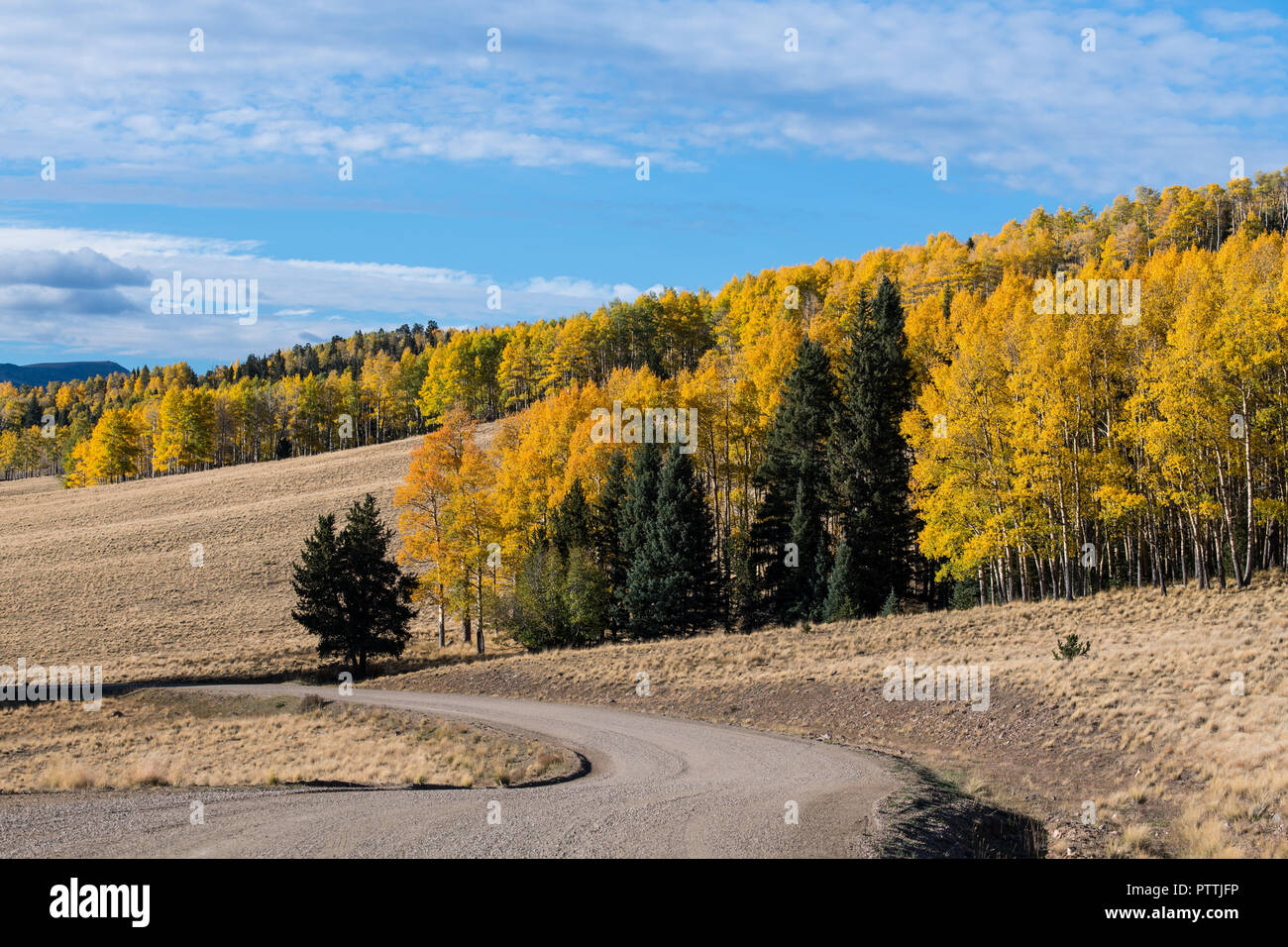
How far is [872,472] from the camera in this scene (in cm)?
3894

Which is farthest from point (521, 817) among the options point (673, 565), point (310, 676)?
point (310, 676)

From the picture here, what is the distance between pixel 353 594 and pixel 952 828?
31.6 meters

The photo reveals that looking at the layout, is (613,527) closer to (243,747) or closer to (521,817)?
(243,747)

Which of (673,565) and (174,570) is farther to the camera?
(174,570)

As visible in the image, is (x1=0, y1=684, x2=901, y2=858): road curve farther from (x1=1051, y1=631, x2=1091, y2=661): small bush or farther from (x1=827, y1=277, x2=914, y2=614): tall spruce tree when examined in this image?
(x1=827, y1=277, x2=914, y2=614): tall spruce tree

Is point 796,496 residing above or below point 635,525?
above

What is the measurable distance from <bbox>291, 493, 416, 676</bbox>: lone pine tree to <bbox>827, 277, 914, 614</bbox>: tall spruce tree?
21148 millimetres

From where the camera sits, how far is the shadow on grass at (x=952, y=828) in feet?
37.7

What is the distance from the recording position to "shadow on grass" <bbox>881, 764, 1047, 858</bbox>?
452 inches

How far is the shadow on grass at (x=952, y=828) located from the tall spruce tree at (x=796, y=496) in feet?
79.1

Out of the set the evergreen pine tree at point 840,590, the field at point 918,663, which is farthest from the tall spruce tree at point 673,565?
the evergreen pine tree at point 840,590

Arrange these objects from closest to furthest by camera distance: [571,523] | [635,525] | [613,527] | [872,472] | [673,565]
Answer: [673,565]
[872,472]
[635,525]
[571,523]
[613,527]
